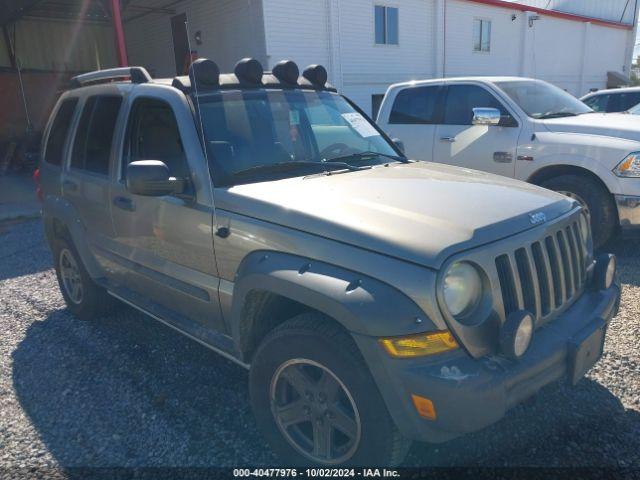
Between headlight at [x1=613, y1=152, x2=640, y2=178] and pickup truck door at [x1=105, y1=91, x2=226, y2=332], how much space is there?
13.6 feet

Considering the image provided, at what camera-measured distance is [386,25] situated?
17531 mm

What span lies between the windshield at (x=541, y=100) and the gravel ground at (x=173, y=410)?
2517mm

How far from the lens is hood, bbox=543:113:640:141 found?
5.08 metres

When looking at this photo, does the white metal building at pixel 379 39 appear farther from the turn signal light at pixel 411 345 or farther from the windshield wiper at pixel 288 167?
the turn signal light at pixel 411 345

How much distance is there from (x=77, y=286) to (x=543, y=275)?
3.74m

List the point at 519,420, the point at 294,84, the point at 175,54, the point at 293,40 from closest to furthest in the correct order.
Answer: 1. the point at 519,420
2. the point at 294,84
3. the point at 293,40
4. the point at 175,54

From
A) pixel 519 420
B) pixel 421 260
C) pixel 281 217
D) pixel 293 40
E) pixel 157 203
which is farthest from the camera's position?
pixel 293 40

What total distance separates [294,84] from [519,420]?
256 cm

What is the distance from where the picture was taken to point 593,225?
5137 mm

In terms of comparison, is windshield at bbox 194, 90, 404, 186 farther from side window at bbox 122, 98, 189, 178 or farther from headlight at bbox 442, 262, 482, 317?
headlight at bbox 442, 262, 482, 317

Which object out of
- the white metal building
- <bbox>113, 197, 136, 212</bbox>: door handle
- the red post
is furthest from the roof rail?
the white metal building

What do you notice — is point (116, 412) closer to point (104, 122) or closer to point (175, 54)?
point (104, 122)

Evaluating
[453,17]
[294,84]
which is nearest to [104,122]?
[294,84]

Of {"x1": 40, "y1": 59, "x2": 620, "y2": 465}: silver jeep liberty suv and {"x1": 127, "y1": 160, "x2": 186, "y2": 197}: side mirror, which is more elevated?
{"x1": 127, "y1": 160, "x2": 186, "y2": 197}: side mirror
